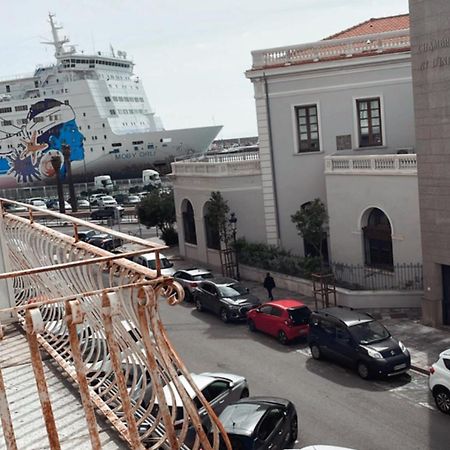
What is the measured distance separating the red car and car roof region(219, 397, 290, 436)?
6005 mm

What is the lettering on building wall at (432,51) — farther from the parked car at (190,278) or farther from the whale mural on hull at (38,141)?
the whale mural on hull at (38,141)

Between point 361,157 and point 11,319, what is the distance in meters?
17.0

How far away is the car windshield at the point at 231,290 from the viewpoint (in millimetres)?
21312

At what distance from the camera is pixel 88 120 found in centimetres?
7506

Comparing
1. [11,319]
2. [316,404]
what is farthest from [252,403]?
[11,319]

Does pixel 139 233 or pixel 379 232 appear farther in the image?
pixel 139 233

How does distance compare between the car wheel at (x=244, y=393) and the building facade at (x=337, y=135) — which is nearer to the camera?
the car wheel at (x=244, y=393)

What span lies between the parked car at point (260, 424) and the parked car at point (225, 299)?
846 centimetres

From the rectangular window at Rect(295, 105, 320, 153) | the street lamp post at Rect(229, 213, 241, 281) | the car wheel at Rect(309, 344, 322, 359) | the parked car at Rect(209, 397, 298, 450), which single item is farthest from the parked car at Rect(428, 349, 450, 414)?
the rectangular window at Rect(295, 105, 320, 153)

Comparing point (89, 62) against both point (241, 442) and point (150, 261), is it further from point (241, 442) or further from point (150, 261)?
point (241, 442)

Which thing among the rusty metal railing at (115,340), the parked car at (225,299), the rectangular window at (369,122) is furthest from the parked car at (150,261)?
the rectangular window at (369,122)

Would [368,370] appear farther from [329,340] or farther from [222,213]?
[222,213]

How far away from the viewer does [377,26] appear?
1090 inches

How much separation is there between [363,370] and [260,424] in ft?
15.5
